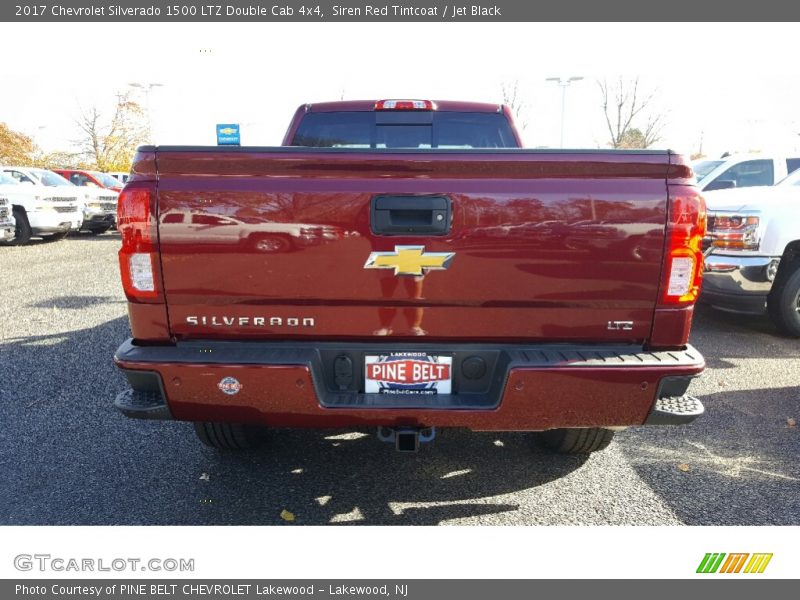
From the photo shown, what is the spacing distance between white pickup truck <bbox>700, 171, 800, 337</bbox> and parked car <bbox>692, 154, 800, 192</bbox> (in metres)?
2.89

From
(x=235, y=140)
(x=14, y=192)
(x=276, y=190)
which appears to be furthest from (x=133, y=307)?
(x=14, y=192)

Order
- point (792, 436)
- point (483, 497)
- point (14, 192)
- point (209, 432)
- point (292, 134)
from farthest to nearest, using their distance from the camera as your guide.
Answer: point (14, 192)
point (292, 134)
point (792, 436)
point (209, 432)
point (483, 497)

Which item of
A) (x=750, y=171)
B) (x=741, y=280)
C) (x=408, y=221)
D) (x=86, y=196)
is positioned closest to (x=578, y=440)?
(x=408, y=221)

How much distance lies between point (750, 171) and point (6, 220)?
14.0m

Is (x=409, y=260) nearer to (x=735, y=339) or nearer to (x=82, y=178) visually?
(x=735, y=339)

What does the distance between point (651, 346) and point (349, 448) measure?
183cm

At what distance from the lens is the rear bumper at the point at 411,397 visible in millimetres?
2158

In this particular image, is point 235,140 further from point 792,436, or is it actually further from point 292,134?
point 792,436

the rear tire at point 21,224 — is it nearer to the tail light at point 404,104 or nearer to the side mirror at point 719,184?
the tail light at point 404,104

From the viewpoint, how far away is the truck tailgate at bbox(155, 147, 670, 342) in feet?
6.95

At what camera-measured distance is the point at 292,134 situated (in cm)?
384

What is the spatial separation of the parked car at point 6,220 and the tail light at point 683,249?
1263 cm

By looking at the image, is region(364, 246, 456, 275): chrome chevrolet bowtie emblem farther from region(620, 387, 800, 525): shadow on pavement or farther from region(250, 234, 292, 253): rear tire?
region(620, 387, 800, 525): shadow on pavement

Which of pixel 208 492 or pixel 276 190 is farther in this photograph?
pixel 208 492
